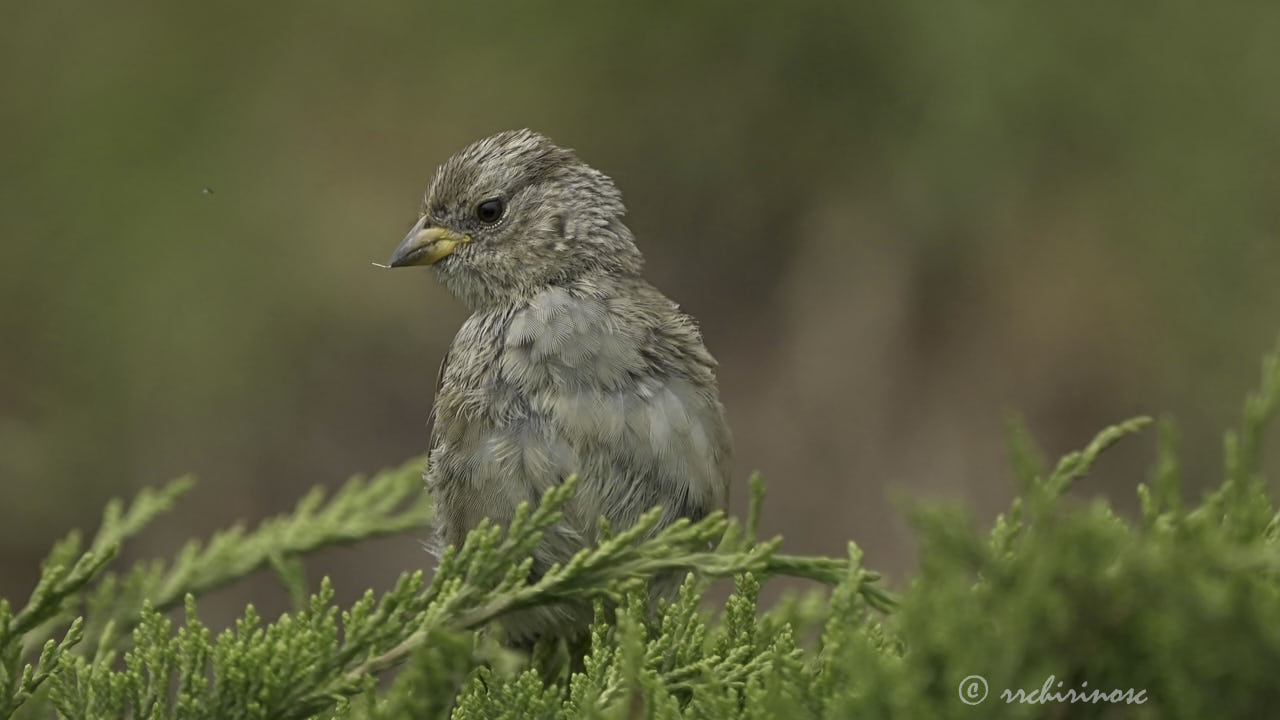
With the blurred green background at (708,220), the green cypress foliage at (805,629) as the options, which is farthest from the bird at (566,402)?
the blurred green background at (708,220)

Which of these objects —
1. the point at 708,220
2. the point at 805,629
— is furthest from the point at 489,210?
the point at 708,220

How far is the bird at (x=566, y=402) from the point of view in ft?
9.72

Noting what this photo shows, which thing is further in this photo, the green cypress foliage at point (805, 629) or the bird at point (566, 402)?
the bird at point (566, 402)

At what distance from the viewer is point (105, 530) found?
9.96 ft

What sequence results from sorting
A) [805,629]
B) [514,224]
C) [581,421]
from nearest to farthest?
1. [805,629]
2. [581,421]
3. [514,224]

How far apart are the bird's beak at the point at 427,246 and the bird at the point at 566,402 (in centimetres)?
2

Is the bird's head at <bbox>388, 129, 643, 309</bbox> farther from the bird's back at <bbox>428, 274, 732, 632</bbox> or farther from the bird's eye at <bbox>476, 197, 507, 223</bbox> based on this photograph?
the bird's back at <bbox>428, 274, 732, 632</bbox>

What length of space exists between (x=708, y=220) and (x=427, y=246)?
9.68ft

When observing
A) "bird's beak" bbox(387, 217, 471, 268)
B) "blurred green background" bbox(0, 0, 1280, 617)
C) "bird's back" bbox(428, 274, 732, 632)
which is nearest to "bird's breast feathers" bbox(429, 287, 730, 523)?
"bird's back" bbox(428, 274, 732, 632)

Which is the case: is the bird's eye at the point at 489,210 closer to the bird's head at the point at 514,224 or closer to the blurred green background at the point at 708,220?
the bird's head at the point at 514,224

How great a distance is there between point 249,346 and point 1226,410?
403cm

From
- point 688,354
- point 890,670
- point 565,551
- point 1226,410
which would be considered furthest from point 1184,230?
point 890,670

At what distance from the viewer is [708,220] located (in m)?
6.41

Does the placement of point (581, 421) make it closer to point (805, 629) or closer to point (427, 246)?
point (805, 629)
